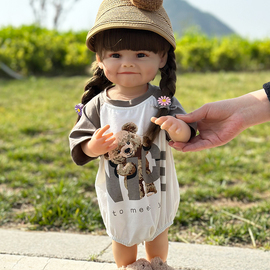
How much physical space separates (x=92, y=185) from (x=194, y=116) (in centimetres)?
180

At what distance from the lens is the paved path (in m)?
2.16

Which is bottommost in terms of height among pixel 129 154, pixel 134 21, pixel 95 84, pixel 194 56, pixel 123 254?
pixel 123 254

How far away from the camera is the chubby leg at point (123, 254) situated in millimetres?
2010

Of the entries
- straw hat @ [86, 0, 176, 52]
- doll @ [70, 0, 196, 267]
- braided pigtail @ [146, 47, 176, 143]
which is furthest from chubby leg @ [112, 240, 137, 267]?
straw hat @ [86, 0, 176, 52]

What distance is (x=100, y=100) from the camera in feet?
6.43

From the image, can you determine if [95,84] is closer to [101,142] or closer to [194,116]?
[101,142]

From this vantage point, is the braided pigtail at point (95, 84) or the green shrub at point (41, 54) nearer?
the braided pigtail at point (95, 84)

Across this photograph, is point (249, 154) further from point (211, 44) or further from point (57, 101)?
point (211, 44)

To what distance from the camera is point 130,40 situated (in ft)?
5.75

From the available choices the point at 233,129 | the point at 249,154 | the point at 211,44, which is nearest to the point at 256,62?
the point at 211,44

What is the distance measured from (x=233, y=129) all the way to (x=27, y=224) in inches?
67.3

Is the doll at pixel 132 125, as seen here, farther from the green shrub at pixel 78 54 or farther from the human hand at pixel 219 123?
the green shrub at pixel 78 54

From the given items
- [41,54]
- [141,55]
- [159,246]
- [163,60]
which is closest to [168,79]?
[163,60]

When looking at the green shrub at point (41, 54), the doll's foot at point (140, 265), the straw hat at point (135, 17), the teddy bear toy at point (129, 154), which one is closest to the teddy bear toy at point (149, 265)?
the doll's foot at point (140, 265)
